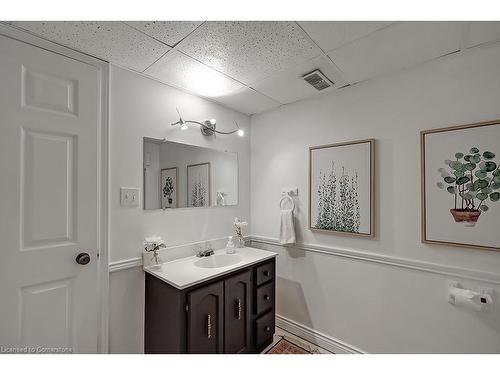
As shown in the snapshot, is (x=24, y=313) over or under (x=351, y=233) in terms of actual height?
under

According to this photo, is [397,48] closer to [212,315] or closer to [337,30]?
[337,30]

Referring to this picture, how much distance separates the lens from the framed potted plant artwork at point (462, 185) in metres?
1.05

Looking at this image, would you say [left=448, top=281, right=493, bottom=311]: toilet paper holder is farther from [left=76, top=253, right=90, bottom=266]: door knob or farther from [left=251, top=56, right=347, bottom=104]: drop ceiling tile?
[left=76, top=253, right=90, bottom=266]: door knob

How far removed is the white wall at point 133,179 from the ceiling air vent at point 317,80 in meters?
0.81

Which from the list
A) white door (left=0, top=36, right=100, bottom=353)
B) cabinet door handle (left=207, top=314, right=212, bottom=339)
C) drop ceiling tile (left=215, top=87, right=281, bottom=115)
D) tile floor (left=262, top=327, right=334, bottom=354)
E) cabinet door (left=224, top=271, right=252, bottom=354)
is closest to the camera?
white door (left=0, top=36, right=100, bottom=353)

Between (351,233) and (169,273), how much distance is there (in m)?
1.16

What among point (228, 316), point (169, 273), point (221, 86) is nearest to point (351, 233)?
point (228, 316)

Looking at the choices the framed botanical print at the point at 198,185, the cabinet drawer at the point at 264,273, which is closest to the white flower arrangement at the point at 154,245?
the framed botanical print at the point at 198,185

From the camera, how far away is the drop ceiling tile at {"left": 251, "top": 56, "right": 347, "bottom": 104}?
1270mm

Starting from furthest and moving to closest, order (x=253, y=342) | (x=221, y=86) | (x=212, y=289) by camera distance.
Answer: (x=221, y=86) < (x=253, y=342) < (x=212, y=289)

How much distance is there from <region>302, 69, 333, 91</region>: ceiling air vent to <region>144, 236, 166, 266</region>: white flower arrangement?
1353mm

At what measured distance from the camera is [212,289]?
1.18 metres

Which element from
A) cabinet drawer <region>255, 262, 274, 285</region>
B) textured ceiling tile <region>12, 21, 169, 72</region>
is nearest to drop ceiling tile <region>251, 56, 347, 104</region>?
textured ceiling tile <region>12, 21, 169, 72</region>

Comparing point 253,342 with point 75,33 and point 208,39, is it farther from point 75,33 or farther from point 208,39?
point 75,33
